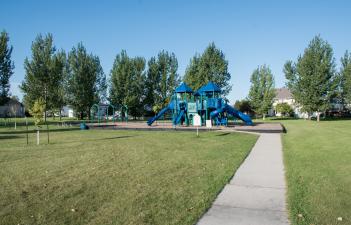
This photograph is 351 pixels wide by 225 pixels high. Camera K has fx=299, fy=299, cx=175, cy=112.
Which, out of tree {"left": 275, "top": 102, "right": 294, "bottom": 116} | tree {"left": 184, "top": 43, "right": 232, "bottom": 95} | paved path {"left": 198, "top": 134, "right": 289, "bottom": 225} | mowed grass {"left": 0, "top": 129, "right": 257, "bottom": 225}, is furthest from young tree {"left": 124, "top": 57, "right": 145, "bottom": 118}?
paved path {"left": 198, "top": 134, "right": 289, "bottom": 225}

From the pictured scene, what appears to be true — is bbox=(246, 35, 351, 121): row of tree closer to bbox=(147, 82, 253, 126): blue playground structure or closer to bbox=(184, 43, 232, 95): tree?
bbox=(184, 43, 232, 95): tree

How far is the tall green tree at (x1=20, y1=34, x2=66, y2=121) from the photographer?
46.8m

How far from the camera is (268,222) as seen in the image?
5023mm

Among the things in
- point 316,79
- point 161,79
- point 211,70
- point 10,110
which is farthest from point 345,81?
point 10,110

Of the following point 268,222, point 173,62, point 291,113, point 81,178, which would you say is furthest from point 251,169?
point 291,113

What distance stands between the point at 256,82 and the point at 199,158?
47908 mm

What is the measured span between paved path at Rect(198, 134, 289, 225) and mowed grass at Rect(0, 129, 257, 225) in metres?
0.26

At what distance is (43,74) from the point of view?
4716cm

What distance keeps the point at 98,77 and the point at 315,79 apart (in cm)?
3836

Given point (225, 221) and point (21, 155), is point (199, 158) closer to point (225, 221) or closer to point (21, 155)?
point (225, 221)

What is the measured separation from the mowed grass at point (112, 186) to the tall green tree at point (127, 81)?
43.4m

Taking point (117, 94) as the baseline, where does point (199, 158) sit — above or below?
below

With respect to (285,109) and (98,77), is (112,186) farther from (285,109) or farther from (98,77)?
(285,109)

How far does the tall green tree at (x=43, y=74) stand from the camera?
46.8 m
